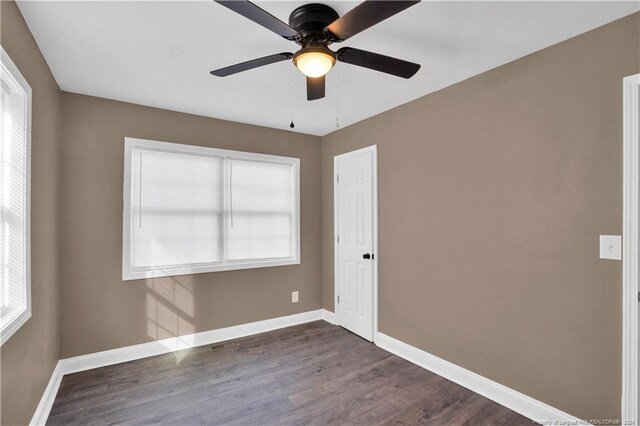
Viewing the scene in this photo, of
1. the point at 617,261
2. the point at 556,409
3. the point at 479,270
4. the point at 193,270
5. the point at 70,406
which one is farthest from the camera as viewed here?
the point at 193,270

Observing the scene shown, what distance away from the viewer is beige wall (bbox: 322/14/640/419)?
191 cm

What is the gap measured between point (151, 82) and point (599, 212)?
338 cm

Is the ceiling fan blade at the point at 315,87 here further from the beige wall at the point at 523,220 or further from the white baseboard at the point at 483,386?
the white baseboard at the point at 483,386

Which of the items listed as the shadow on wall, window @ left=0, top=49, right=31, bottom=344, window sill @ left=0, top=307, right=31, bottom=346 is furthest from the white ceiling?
the shadow on wall

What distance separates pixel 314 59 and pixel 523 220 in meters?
1.84

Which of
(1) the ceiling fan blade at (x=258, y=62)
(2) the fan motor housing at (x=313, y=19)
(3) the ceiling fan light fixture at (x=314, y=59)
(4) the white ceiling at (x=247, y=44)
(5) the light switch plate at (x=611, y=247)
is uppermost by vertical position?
(4) the white ceiling at (x=247, y=44)

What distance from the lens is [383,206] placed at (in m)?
3.46

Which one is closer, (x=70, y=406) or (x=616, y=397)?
(x=616, y=397)

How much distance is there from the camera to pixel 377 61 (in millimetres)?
1796

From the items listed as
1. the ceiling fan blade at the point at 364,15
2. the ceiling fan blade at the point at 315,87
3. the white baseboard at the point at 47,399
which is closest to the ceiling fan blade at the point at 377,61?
the ceiling fan blade at the point at 364,15

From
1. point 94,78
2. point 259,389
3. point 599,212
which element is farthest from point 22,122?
point 599,212

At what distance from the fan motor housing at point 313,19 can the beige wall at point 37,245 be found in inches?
57.9

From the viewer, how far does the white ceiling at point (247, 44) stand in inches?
69.9

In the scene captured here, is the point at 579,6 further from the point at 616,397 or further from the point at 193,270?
the point at 193,270
